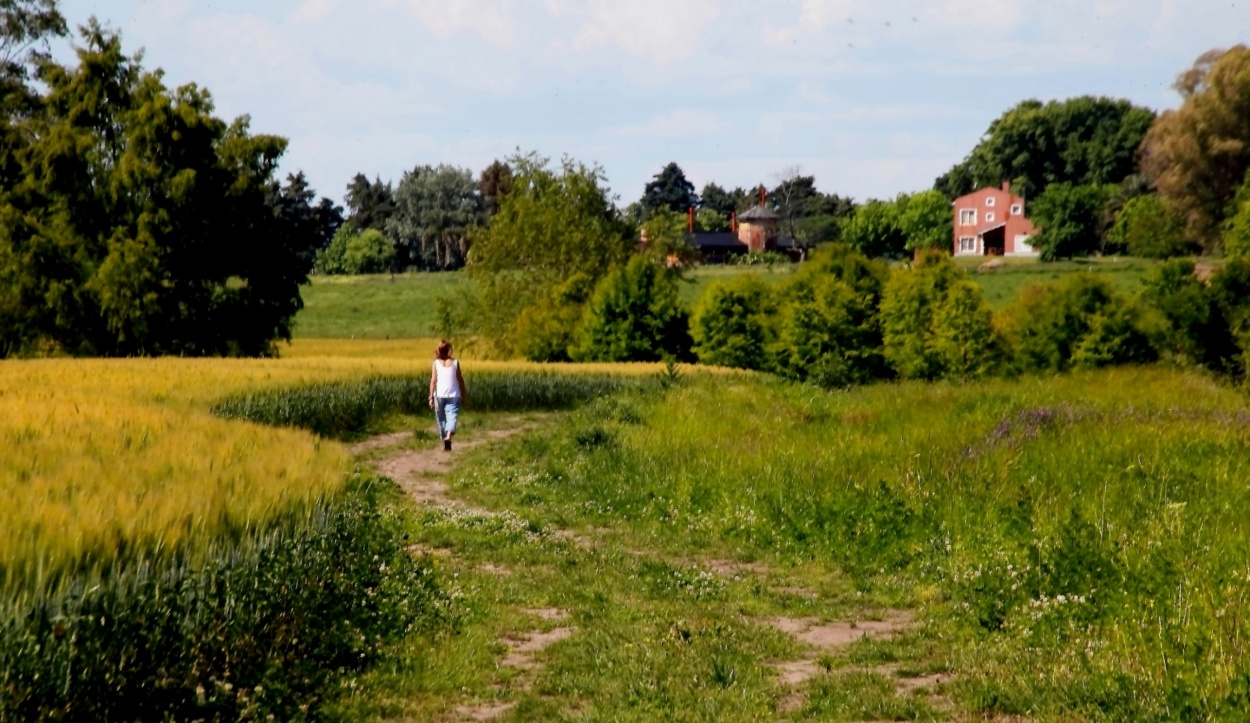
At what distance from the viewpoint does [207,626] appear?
24.6 feet

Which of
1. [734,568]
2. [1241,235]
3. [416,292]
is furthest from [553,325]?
[416,292]

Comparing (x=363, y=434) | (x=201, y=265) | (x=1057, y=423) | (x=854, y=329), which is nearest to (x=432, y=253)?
(x=201, y=265)

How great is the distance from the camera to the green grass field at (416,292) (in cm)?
7844

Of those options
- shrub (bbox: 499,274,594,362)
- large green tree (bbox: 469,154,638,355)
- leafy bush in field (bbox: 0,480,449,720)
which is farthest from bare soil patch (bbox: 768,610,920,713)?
large green tree (bbox: 469,154,638,355)

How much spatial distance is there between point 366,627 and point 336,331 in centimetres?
7717

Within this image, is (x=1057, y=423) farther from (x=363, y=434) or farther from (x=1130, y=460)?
(x=363, y=434)

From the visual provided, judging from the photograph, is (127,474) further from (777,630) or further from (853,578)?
(853,578)

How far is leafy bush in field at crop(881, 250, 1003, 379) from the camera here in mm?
40688

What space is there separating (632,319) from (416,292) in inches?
2045

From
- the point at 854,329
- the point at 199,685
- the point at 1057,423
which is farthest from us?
the point at 854,329

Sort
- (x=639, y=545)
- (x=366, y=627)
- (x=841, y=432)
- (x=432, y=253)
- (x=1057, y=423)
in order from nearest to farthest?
(x=366, y=627), (x=639, y=545), (x=1057, y=423), (x=841, y=432), (x=432, y=253)

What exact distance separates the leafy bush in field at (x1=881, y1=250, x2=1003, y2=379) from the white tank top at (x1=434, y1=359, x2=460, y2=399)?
21993 millimetres

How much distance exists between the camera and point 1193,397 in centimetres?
2717

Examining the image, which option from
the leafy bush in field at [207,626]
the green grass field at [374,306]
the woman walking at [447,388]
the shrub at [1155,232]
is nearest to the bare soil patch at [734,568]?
the leafy bush in field at [207,626]
